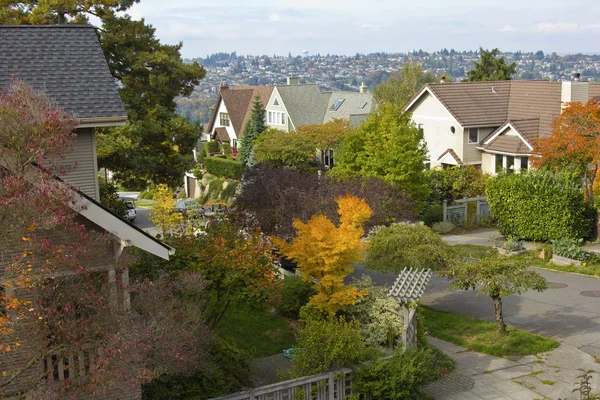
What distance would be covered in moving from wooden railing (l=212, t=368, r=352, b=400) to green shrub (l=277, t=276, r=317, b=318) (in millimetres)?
5290

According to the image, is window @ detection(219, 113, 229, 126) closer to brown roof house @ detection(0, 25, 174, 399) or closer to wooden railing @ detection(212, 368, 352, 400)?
brown roof house @ detection(0, 25, 174, 399)

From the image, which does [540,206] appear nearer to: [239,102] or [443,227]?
[443,227]

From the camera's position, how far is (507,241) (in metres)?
31.7

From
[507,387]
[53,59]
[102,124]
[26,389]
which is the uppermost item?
[53,59]

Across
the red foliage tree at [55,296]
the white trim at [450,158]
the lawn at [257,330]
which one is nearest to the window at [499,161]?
the white trim at [450,158]

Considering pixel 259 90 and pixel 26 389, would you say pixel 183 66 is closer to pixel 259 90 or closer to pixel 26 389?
pixel 26 389

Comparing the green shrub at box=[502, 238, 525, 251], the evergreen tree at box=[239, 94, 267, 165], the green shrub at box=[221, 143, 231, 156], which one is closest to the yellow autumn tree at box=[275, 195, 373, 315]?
the green shrub at box=[502, 238, 525, 251]

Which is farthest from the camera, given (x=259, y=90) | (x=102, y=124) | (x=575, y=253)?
(x=259, y=90)

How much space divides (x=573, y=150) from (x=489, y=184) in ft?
13.2

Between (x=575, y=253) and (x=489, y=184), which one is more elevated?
(x=489, y=184)

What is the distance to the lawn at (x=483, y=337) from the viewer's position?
61.0 feet

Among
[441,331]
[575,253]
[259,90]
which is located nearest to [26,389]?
[441,331]

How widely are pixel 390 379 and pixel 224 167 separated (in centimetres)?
4704

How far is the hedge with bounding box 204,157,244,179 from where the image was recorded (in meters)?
58.4
